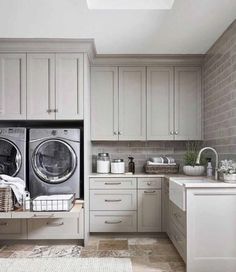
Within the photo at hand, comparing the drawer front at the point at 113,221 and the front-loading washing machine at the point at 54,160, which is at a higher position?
the front-loading washing machine at the point at 54,160

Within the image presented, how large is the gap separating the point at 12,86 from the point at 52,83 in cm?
46

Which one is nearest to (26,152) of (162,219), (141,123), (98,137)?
(98,137)

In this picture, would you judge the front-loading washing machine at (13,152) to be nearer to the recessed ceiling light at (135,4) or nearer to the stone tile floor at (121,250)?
the stone tile floor at (121,250)

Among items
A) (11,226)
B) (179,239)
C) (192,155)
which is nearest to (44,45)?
(11,226)

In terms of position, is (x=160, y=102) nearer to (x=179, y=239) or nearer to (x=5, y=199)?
(x=179, y=239)

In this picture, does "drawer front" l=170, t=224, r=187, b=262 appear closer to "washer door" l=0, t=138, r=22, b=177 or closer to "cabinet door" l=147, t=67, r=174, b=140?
"cabinet door" l=147, t=67, r=174, b=140

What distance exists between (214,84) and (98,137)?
1606mm

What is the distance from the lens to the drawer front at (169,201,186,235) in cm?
280

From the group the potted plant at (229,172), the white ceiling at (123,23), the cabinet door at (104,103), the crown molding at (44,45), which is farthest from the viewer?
the cabinet door at (104,103)

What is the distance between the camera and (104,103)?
4.12m

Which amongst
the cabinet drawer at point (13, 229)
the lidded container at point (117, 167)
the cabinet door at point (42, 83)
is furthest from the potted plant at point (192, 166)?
the cabinet drawer at point (13, 229)

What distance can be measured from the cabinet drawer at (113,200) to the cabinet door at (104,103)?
2.41ft

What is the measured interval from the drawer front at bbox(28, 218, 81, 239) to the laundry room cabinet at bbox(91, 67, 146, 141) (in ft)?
3.90

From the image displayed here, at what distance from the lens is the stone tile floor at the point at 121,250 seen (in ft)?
9.78
